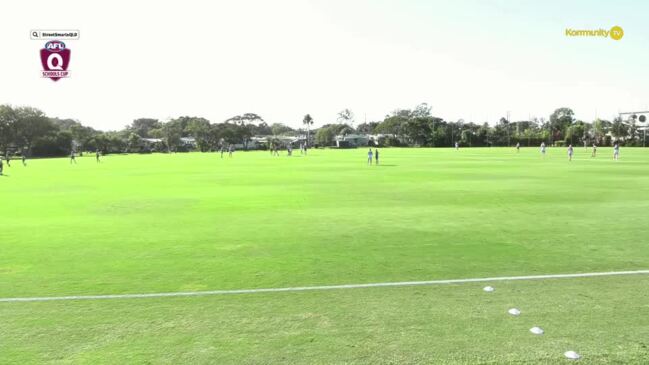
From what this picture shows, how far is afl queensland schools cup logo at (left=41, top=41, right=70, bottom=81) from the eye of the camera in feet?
104

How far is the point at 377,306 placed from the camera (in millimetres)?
7316

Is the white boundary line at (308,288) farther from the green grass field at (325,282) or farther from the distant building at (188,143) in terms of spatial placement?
the distant building at (188,143)

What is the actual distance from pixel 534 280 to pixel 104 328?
6.73 m

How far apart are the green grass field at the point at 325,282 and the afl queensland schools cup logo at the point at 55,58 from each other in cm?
1742

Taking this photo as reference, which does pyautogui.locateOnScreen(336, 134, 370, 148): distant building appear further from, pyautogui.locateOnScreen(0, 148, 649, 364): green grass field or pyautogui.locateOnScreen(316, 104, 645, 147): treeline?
pyautogui.locateOnScreen(0, 148, 649, 364): green grass field

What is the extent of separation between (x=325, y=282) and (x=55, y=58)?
30.8m

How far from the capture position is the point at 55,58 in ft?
106

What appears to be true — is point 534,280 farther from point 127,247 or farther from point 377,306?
point 127,247

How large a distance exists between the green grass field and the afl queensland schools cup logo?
1742cm

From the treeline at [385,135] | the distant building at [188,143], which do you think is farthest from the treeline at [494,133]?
the distant building at [188,143]

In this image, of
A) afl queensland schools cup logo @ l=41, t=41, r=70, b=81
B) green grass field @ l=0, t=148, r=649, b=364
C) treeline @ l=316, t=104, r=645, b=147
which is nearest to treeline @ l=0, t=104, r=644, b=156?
treeline @ l=316, t=104, r=645, b=147

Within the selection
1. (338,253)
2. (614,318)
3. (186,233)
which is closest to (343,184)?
(186,233)

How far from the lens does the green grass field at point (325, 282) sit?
5867mm

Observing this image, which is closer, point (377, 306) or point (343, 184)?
point (377, 306)
